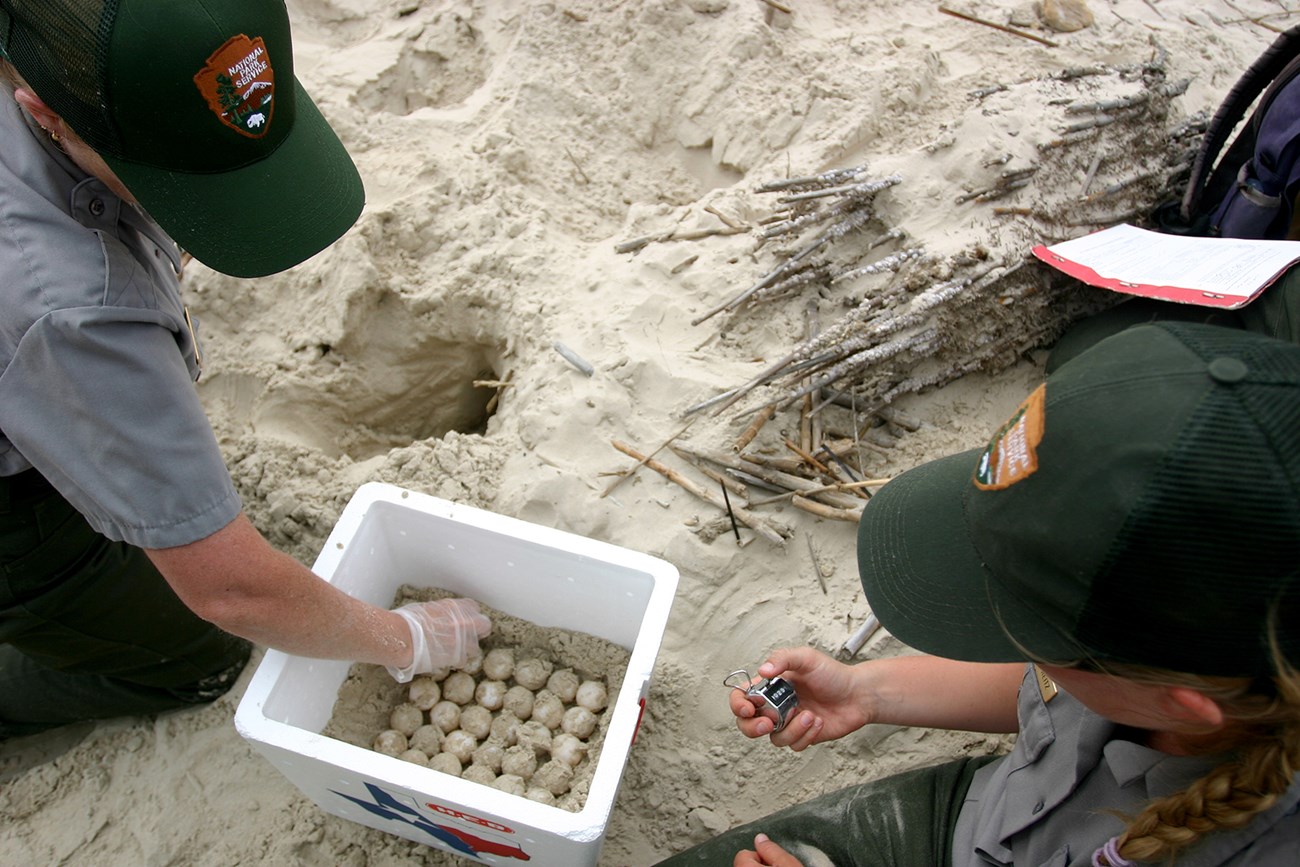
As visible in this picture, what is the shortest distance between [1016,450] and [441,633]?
1.38 meters

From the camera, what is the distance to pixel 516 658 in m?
2.16

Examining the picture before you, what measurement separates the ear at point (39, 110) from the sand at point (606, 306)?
130 centimetres

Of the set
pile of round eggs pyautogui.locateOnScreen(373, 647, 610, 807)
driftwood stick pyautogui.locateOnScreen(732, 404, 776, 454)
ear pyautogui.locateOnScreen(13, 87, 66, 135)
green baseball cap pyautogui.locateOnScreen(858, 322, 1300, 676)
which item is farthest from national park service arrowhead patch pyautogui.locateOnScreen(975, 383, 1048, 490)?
ear pyautogui.locateOnScreen(13, 87, 66, 135)

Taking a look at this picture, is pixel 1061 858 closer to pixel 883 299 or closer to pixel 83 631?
pixel 883 299

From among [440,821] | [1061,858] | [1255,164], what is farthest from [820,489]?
[1255,164]

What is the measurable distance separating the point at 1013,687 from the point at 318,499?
1844mm

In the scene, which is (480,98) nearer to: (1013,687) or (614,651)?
(614,651)

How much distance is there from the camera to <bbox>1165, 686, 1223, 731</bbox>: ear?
0.97 metres

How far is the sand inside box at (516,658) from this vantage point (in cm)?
199

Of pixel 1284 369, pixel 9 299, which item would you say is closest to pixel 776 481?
pixel 1284 369

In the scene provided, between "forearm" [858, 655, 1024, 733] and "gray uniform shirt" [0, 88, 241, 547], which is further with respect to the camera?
"forearm" [858, 655, 1024, 733]

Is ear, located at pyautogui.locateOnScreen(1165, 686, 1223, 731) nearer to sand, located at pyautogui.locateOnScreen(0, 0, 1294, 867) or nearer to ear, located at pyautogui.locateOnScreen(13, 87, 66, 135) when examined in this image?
sand, located at pyautogui.locateOnScreen(0, 0, 1294, 867)

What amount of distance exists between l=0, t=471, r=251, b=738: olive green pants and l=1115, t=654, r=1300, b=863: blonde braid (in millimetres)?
1911

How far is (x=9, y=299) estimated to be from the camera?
1167 millimetres
